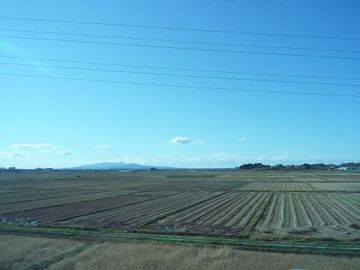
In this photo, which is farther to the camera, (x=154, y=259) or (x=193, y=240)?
(x=193, y=240)

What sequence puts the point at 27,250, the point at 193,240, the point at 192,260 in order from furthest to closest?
the point at 193,240 < the point at 27,250 < the point at 192,260

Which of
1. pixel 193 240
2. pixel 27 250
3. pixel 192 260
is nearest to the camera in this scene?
pixel 192 260

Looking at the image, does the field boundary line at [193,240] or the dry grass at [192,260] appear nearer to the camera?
the dry grass at [192,260]

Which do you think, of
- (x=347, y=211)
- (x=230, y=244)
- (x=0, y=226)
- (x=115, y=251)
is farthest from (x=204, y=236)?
(x=347, y=211)

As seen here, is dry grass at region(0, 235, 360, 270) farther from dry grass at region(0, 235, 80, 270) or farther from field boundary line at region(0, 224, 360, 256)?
field boundary line at region(0, 224, 360, 256)

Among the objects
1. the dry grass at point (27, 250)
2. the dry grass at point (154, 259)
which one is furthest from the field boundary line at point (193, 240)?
the dry grass at point (27, 250)

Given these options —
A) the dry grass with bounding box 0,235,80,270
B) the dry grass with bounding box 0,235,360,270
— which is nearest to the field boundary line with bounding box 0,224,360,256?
the dry grass with bounding box 0,235,360,270

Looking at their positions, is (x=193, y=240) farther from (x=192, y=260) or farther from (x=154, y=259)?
(x=154, y=259)

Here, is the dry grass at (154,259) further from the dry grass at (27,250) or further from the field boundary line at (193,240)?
the field boundary line at (193,240)

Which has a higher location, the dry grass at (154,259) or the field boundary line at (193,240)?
the field boundary line at (193,240)

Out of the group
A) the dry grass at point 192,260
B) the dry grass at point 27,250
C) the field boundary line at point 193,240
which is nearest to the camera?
the dry grass at point 192,260

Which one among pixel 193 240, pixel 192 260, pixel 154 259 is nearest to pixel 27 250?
pixel 154 259

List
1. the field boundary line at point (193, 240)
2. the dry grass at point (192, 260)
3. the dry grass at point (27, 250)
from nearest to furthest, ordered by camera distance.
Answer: the dry grass at point (192, 260)
the dry grass at point (27, 250)
the field boundary line at point (193, 240)

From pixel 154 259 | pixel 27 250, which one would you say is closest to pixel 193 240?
pixel 154 259
